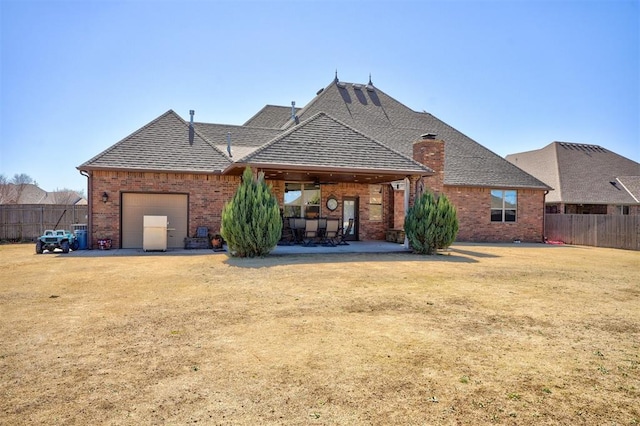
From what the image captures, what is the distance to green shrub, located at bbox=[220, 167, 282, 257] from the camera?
1099 cm

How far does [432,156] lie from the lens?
1644 centimetres

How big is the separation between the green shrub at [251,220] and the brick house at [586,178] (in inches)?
718

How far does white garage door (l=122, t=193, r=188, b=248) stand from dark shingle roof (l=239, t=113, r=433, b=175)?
4.45 metres

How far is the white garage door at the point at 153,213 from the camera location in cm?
1428

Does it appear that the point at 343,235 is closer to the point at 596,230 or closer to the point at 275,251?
the point at 275,251

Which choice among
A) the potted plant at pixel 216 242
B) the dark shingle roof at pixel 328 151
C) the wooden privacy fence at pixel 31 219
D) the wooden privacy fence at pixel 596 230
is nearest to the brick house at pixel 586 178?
the wooden privacy fence at pixel 596 230

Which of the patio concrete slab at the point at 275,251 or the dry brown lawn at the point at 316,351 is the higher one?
the patio concrete slab at the point at 275,251

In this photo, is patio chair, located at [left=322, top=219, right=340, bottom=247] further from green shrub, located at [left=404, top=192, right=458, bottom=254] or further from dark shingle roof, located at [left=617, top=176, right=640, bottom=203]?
dark shingle roof, located at [left=617, top=176, right=640, bottom=203]

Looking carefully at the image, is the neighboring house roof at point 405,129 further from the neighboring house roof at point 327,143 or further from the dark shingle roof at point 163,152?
the dark shingle roof at point 163,152

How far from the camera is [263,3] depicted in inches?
441

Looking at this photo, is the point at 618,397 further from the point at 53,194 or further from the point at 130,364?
the point at 53,194

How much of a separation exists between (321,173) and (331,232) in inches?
91.3

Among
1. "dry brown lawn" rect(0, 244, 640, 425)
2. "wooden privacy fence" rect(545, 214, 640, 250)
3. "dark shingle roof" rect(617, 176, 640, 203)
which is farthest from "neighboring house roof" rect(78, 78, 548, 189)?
"dark shingle roof" rect(617, 176, 640, 203)

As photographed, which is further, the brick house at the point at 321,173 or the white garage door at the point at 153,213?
the white garage door at the point at 153,213
